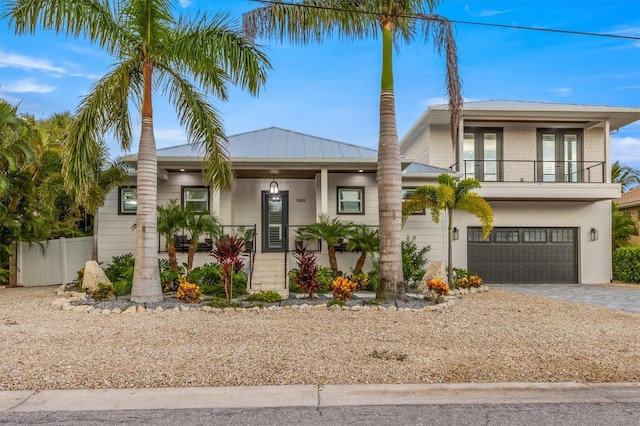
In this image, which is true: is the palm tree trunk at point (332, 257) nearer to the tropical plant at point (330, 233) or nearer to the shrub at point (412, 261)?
the tropical plant at point (330, 233)

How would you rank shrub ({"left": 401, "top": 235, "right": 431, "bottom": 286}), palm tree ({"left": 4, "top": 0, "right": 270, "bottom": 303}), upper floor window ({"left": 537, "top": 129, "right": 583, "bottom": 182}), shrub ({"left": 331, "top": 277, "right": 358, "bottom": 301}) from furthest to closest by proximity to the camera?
upper floor window ({"left": 537, "top": 129, "right": 583, "bottom": 182}), shrub ({"left": 401, "top": 235, "right": 431, "bottom": 286}), shrub ({"left": 331, "top": 277, "right": 358, "bottom": 301}), palm tree ({"left": 4, "top": 0, "right": 270, "bottom": 303})

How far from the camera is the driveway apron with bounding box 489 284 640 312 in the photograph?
9.93 meters

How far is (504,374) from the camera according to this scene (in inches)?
171

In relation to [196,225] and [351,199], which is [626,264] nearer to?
[351,199]

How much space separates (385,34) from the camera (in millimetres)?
8984

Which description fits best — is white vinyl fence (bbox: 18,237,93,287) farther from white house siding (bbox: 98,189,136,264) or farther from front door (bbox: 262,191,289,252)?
front door (bbox: 262,191,289,252)

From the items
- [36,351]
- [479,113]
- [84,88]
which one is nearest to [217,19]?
[84,88]

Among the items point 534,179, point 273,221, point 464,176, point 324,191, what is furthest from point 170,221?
point 534,179

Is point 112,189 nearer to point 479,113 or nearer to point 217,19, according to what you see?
point 217,19

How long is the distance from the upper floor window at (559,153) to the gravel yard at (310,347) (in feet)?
27.8

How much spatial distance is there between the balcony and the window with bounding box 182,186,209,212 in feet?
28.6

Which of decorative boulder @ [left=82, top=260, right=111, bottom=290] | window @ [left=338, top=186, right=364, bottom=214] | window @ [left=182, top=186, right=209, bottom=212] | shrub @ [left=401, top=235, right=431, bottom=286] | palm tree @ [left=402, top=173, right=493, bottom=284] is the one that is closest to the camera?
decorative boulder @ [left=82, top=260, right=111, bottom=290]

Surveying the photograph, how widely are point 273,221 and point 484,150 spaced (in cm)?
815

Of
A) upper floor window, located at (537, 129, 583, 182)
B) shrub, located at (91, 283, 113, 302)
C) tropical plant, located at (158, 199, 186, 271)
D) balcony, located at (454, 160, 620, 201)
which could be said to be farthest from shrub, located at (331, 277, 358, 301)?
upper floor window, located at (537, 129, 583, 182)
